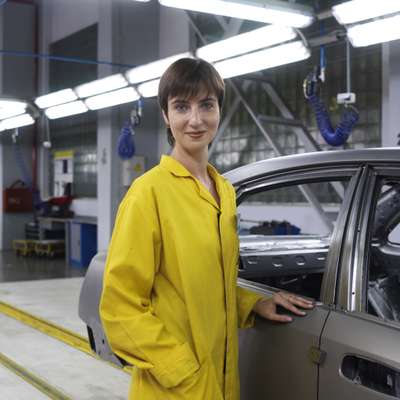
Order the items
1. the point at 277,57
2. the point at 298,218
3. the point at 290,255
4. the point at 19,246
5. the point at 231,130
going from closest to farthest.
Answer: the point at 290,255, the point at 277,57, the point at 298,218, the point at 231,130, the point at 19,246

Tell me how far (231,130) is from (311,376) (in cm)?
830

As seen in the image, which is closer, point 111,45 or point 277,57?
point 277,57

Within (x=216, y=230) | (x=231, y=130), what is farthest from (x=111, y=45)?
(x=216, y=230)

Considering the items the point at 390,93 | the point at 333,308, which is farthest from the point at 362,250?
the point at 390,93

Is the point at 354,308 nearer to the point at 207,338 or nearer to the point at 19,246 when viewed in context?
the point at 207,338

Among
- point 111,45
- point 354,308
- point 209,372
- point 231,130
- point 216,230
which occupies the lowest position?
point 209,372

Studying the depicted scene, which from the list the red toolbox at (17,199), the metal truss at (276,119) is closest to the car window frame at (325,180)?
the metal truss at (276,119)

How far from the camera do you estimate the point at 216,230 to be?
5.54ft

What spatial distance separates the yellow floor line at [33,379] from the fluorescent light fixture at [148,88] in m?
4.37

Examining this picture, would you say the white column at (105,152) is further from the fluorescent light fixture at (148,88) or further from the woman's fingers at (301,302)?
the woman's fingers at (301,302)

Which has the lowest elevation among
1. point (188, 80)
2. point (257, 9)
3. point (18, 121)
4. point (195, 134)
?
point (195, 134)

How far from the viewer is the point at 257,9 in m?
5.21

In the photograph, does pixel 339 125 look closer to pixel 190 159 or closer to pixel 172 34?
pixel 190 159

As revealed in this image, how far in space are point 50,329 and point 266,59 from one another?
351 centimetres
